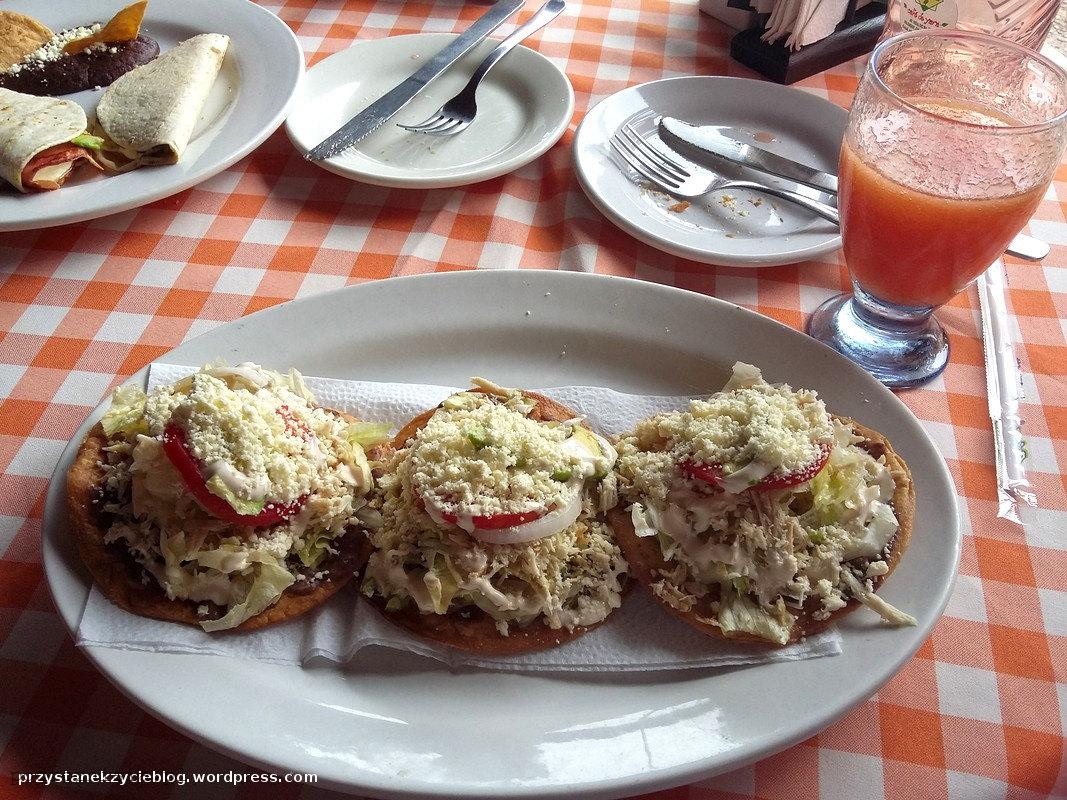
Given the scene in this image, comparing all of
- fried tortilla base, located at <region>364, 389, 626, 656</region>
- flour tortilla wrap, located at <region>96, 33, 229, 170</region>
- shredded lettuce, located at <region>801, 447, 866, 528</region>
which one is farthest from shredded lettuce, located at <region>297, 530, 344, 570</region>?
flour tortilla wrap, located at <region>96, 33, 229, 170</region>

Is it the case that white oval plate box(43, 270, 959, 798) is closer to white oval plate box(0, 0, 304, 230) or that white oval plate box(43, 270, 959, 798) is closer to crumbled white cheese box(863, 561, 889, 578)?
crumbled white cheese box(863, 561, 889, 578)

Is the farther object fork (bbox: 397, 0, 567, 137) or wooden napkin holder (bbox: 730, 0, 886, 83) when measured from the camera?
wooden napkin holder (bbox: 730, 0, 886, 83)

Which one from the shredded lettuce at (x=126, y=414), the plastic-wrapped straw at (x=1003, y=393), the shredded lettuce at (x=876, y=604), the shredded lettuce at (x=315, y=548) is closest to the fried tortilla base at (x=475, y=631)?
the shredded lettuce at (x=315, y=548)

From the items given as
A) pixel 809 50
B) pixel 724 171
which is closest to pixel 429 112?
pixel 724 171

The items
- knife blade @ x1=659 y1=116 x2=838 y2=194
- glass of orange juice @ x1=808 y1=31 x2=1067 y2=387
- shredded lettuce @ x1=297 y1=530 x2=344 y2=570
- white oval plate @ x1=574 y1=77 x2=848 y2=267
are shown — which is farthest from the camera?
knife blade @ x1=659 y1=116 x2=838 y2=194

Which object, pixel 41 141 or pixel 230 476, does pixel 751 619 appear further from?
pixel 41 141

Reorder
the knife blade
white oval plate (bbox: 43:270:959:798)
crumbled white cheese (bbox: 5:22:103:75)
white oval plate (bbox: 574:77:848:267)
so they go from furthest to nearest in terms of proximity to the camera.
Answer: crumbled white cheese (bbox: 5:22:103:75) < the knife blade < white oval plate (bbox: 574:77:848:267) < white oval plate (bbox: 43:270:959:798)

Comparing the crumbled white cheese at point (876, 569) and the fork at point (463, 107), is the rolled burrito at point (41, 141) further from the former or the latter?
the crumbled white cheese at point (876, 569)
